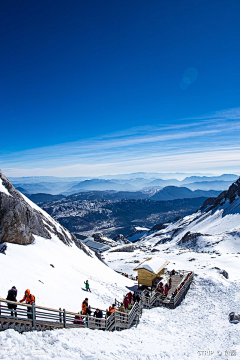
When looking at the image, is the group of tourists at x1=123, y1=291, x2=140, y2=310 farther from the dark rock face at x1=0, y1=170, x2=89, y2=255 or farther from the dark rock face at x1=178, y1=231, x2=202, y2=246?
the dark rock face at x1=178, y1=231, x2=202, y2=246

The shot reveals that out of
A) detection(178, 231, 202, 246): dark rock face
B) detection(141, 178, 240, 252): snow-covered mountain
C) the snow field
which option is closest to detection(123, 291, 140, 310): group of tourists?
the snow field

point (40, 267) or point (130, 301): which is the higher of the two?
point (40, 267)

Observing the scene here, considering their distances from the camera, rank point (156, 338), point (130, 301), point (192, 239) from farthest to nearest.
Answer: point (192, 239), point (130, 301), point (156, 338)

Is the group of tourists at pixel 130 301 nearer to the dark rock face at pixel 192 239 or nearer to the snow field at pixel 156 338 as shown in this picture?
the snow field at pixel 156 338

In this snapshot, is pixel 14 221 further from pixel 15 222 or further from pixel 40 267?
pixel 40 267

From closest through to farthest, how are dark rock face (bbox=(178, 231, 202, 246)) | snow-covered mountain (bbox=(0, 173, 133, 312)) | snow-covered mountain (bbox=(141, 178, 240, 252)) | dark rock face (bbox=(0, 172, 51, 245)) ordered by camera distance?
snow-covered mountain (bbox=(0, 173, 133, 312)), dark rock face (bbox=(0, 172, 51, 245)), snow-covered mountain (bbox=(141, 178, 240, 252)), dark rock face (bbox=(178, 231, 202, 246))

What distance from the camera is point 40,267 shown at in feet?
70.2

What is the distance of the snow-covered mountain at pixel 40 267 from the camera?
15.6 meters

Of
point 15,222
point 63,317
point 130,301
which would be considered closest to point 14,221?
point 15,222

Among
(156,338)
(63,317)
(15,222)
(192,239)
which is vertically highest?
(15,222)

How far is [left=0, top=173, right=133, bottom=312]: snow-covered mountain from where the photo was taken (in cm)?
1556

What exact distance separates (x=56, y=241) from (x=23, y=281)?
1873cm

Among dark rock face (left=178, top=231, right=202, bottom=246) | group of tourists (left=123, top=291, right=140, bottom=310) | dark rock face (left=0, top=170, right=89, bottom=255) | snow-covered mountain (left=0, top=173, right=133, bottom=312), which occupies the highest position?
dark rock face (left=0, top=170, right=89, bottom=255)

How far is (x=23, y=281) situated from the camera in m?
15.9
